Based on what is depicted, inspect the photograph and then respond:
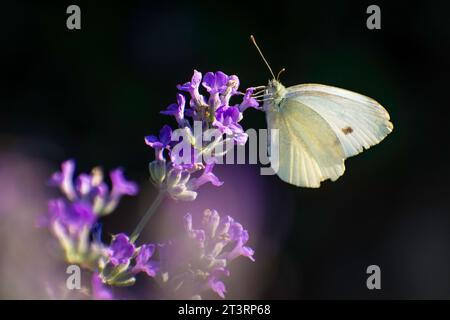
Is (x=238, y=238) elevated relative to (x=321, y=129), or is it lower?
lower

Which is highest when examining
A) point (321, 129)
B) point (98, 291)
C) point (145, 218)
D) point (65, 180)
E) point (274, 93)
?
point (274, 93)

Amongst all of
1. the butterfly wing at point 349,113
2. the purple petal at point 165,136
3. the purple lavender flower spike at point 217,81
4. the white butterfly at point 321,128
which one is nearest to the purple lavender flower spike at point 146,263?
the purple petal at point 165,136

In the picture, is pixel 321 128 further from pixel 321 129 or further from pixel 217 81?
pixel 217 81

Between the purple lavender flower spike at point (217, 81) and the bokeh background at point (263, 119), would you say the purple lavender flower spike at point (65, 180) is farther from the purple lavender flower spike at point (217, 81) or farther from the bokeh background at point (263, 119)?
the bokeh background at point (263, 119)

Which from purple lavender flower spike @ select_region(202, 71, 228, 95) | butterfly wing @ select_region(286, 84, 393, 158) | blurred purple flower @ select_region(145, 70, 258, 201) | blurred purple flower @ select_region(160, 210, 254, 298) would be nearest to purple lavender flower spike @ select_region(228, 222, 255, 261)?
blurred purple flower @ select_region(160, 210, 254, 298)

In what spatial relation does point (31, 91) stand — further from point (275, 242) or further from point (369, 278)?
point (369, 278)

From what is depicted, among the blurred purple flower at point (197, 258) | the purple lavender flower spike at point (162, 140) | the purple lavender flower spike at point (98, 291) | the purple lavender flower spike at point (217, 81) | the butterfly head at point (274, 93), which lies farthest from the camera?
the butterfly head at point (274, 93)

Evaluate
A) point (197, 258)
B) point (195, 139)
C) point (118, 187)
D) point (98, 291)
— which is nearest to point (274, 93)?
point (195, 139)
